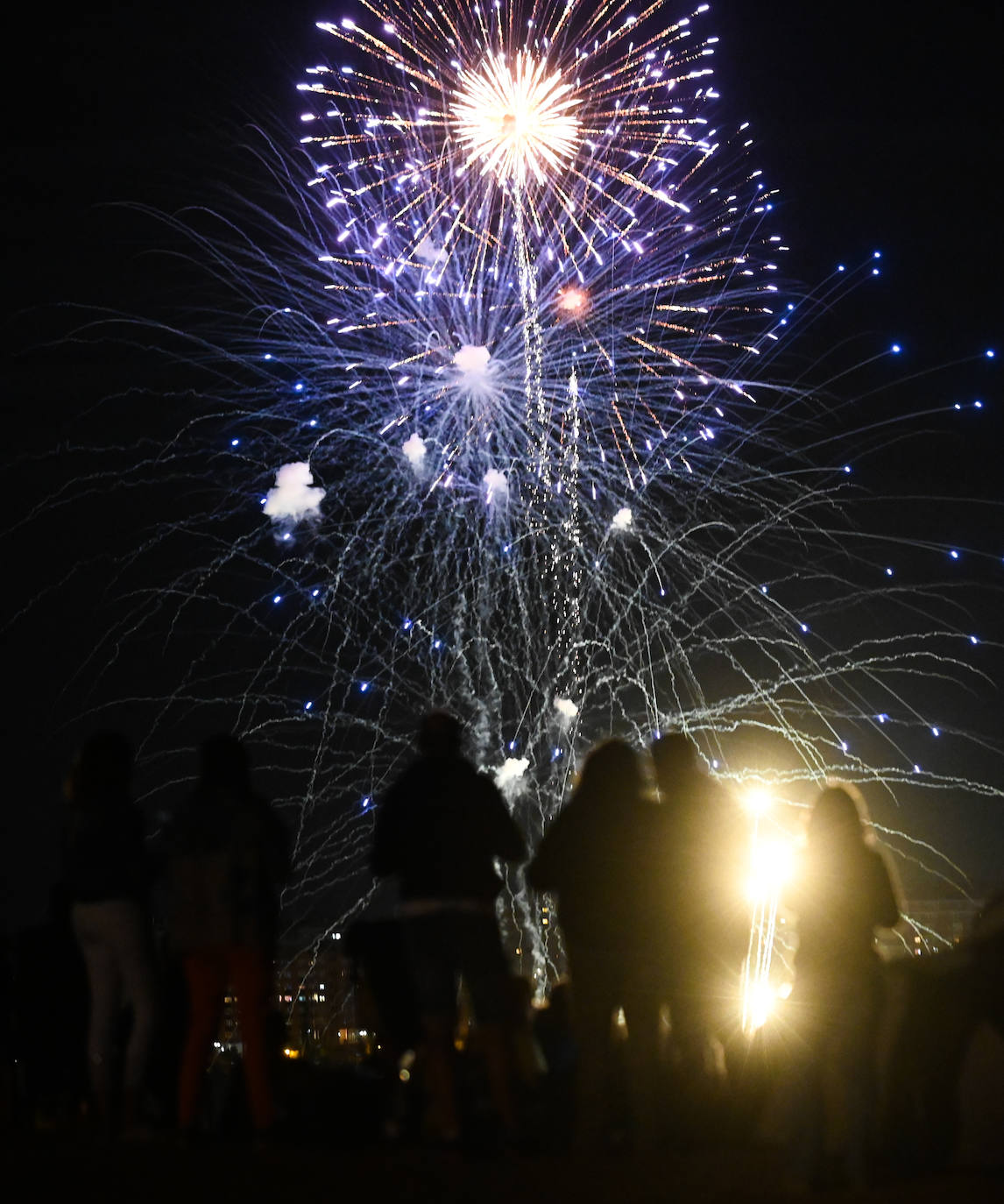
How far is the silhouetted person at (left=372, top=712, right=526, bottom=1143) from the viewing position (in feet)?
21.8

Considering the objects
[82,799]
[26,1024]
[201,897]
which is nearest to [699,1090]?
[201,897]

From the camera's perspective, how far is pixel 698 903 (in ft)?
22.3

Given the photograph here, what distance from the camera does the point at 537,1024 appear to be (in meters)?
8.32

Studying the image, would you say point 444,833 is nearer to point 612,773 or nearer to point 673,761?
point 612,773

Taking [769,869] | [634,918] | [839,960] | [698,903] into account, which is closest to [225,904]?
[634,918]

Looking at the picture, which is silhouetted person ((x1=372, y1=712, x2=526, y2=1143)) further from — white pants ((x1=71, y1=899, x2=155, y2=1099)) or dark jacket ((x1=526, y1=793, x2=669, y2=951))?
white pants ((x1=71, y1=899, x2=155, y2=1099))

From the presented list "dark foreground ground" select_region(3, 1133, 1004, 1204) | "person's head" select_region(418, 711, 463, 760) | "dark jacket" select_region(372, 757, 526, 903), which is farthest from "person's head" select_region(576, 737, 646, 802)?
"dark foreground ground" select_region(3, 1133, 1004, 1204)

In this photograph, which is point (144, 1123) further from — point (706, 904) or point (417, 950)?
point (706, 904)

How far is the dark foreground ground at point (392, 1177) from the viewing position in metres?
5.14

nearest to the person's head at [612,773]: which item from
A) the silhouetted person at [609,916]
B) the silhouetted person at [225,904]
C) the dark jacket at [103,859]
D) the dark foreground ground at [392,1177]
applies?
the silhouetted person at [609,916]

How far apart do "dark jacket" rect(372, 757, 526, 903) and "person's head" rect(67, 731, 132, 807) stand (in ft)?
3.79

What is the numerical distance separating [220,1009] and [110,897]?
0.67 m

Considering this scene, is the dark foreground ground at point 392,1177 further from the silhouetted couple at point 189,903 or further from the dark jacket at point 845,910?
the dark jacket at point 845,910

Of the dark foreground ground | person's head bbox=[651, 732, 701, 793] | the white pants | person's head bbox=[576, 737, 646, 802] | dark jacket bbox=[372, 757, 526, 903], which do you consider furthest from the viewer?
person's head bbox=[651, 732, 701, 793]
